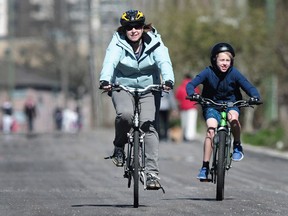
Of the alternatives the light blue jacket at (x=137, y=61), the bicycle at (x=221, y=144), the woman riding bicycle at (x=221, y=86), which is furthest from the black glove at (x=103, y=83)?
the woman riding bicycle at (x=221, y=86)

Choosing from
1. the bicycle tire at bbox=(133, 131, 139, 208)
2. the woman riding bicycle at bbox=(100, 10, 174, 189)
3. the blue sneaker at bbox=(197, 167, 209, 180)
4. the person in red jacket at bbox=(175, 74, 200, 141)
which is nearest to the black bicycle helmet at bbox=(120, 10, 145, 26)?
the woman riding bicycle at bbox=(100, 10, 174, 189)

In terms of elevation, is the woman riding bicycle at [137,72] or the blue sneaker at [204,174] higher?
the woman riding bicycle at [137,72]

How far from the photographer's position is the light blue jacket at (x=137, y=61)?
39.7ft

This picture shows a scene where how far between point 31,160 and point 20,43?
318 ft

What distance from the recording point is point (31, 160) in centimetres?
2242

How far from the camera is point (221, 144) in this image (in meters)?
12.6

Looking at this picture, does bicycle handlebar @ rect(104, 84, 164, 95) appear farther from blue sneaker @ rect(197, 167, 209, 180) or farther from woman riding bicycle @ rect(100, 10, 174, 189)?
blue sneaker @ rect(197, 167, 209, 180)

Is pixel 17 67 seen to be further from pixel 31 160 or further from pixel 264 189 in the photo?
pixel 264 189

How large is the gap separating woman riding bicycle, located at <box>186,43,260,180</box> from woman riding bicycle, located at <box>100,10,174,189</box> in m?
0.74

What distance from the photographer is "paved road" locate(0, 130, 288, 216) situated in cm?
1158

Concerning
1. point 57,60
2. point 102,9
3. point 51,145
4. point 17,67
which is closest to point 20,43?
point 17,67

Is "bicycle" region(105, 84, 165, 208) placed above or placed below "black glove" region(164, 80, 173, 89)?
below

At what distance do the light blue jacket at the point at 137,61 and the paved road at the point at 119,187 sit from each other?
1.17 meters

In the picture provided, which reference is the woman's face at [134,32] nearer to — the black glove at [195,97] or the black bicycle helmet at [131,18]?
the black bicycle helmet at [131,18]
